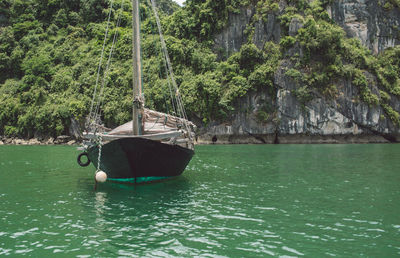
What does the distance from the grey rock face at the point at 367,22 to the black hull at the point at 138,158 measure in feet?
171

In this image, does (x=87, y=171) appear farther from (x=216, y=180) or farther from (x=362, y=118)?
(x=362, y=118)

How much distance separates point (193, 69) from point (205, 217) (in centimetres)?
4896

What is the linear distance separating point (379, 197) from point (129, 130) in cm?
1043

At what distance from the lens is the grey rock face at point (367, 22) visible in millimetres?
56875

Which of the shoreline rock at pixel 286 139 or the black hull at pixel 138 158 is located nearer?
the black hull at pixel 138 158

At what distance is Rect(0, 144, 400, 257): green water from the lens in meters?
6.78

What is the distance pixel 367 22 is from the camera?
5688 centimetres

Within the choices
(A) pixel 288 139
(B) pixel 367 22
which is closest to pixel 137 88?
(A) pixel 288 139

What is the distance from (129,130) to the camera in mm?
15938

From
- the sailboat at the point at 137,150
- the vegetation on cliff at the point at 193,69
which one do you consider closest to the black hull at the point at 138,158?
the sailboat at the point at 137,150

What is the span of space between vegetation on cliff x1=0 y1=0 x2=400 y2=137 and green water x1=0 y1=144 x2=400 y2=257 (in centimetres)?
3357

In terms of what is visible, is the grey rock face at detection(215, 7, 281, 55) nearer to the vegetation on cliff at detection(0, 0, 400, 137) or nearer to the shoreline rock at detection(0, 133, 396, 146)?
the vegetation on cliff at detection(0, 0, 400, 137)

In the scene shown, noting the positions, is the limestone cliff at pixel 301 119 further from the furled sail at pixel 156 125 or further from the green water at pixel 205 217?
the green water at pixel 205 217

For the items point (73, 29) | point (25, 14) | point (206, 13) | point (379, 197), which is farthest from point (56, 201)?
point (25, 14)
